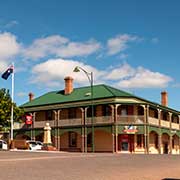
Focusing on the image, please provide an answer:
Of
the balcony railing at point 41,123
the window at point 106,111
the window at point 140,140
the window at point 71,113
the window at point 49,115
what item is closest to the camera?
the window at point 140,140

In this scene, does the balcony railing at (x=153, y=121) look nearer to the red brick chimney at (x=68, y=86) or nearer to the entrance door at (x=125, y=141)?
the entrance door at (x=125, y=141)

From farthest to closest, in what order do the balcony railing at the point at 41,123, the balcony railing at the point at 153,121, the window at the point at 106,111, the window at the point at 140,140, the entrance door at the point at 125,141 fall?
the balcony railing at the point at 41,123 < the balcony railing at the point at 153,121 < the window at the point at 106,111 < the window at the point at 140,140 < the entrance door at the point at 125,141

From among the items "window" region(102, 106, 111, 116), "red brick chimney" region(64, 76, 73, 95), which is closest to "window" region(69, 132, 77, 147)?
"window" region(102, 106, 111, 116)

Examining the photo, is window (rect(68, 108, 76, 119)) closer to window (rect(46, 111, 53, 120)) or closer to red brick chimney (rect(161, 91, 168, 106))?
window (rect(46, 111, 53, 120))

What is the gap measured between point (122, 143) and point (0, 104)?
15619mm

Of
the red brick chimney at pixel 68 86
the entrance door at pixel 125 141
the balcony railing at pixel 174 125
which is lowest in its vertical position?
the entrance door at pixel 125 141

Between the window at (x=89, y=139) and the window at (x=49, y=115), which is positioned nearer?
the window at (x=89, y=139)

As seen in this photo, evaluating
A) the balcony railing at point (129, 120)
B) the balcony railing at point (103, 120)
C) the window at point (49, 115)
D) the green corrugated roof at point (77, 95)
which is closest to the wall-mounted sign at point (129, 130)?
the balcony railing at point (129, 120)

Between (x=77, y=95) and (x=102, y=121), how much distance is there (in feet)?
23.3

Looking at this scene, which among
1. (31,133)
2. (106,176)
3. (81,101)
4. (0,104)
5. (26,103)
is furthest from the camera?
(26,103)

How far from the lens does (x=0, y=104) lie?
51844 mm

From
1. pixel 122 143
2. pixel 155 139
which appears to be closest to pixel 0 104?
pixel 122 143

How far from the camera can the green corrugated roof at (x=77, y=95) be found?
54.8 m

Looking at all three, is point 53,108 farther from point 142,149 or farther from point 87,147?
point 142,149
